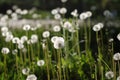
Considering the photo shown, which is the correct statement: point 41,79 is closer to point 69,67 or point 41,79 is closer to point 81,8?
point 69,67

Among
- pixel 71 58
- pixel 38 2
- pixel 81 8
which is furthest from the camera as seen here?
pixel 38 2

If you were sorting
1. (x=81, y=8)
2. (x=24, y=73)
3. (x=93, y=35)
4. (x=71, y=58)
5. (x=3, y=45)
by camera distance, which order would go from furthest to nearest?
1. (x=81, y=8)
2. (x=93, y=35)
3. (x=3, y=45)
4. (x=71, y=58)
5. (x=24, y=73)

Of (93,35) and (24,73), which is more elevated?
(93,35)

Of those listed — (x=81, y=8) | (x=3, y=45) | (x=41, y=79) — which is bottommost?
(x=41, y=79)

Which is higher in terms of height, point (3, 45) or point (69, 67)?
point (3, 45)

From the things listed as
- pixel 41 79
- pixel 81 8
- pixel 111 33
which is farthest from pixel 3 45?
pixel 81 8

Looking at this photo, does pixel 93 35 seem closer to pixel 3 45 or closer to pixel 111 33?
Answer: pixel 111 33

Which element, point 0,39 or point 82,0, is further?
point 82,0

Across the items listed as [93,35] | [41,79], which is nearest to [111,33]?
[93,35]

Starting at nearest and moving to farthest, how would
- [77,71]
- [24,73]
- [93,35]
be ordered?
[24,73] < [77,71] < [93,35]
